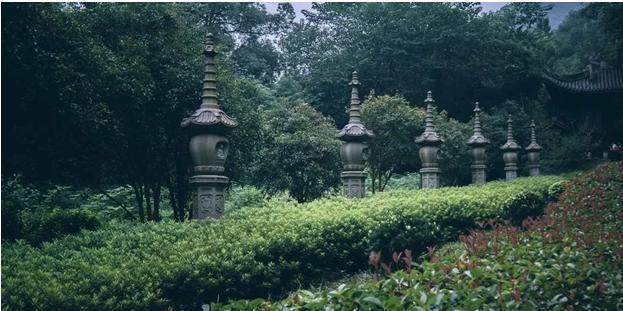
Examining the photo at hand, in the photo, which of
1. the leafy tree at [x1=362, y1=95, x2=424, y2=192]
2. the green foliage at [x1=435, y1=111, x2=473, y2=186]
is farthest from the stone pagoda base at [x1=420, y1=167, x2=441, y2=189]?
the green foliage at [x1=435, y1=111, x2=473, y2=186]

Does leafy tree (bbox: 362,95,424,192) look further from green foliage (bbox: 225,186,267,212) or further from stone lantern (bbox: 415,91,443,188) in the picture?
green foliage (bbox: 225,186,267,212)

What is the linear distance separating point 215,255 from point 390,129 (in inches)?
567

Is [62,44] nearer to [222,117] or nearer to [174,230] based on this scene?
[222,117]

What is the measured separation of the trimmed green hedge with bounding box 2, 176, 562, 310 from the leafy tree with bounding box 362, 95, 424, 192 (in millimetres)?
9713

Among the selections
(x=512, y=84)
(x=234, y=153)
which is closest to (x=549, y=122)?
(x=512, y=84)

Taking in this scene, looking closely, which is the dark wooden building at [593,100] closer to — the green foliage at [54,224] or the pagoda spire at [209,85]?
the pagoda spire at [209,85]

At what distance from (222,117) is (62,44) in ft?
9.60

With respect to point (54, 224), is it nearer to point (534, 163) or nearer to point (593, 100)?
point (534, 163)

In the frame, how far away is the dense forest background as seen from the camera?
9.14 meters

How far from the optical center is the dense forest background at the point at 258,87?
914 cm

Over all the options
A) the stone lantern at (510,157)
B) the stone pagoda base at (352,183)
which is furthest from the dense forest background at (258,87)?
the stone pagoda base at (352,183)

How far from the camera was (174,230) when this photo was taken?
25.4 feet

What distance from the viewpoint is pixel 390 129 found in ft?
65.2

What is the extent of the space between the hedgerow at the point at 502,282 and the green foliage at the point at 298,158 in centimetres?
1125
